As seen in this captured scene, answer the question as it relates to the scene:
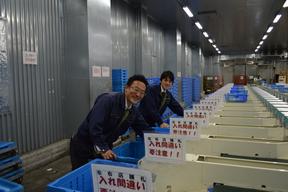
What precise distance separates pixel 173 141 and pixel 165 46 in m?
10.2

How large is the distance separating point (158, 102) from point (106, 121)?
1.62 metres

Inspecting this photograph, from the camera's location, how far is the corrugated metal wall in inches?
152

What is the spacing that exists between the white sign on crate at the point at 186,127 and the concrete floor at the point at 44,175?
2451 millimetres

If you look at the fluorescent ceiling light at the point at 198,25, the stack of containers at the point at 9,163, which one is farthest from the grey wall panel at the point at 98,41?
the fluorescent ceiling light at the point at 198,25

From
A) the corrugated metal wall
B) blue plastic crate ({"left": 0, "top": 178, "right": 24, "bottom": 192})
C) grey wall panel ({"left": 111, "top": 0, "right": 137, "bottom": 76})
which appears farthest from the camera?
grey wall panel ({"left": 111, "top": 0, "right": 137, "bottom": 76})

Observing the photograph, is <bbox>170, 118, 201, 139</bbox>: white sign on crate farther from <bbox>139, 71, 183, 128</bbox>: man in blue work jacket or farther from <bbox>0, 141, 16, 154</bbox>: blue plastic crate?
<bbox>0, 141, 16, 154</bbox>: blue plastic crate

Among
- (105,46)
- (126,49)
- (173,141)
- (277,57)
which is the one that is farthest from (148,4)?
(277,57)

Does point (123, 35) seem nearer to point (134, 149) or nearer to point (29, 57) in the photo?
point (29, 57)

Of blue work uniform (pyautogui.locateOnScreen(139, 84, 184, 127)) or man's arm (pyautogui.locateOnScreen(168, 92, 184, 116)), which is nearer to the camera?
blue work uniform (pyautogui.locateOnScreen(139, 84, 184, 127))

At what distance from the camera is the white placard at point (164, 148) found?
1.41 metres

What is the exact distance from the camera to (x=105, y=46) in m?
5.25

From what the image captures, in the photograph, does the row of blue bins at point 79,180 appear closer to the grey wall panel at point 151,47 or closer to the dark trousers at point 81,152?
the dark trousers at point 81,152

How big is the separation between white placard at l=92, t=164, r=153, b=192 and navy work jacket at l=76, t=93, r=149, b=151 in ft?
3.02

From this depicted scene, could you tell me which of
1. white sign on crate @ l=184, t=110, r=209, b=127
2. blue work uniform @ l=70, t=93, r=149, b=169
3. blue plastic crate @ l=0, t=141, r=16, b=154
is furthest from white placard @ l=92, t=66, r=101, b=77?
white sign on crate @ l=184, t=110, r=209, b=127
